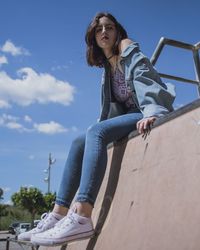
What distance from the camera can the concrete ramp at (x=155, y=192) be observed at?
144 centimetres

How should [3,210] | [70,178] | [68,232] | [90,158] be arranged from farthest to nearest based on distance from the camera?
1. [3,210]
2. [70,178]
3. [90,158]
4. [68,232]

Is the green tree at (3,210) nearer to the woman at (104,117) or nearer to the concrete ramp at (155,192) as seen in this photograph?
the woman at (104,117)

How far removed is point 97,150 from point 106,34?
752 millimetres

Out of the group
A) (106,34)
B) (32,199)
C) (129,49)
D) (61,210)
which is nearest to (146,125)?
(129,49)

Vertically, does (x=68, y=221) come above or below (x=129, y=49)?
below

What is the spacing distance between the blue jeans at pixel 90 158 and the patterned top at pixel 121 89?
202mm

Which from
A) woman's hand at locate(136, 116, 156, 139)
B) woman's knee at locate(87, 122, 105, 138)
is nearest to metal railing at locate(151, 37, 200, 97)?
woman's knee at locate(87, 122, 105, 138)

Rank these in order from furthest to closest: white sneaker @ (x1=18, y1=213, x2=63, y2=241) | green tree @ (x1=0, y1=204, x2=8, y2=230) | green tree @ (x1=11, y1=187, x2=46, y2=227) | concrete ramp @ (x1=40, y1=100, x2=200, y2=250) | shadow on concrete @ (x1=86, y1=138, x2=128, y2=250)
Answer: green tree @ (x1=0, y1=204, x2=8, y2=230), green tree @ (x1=11, y1=187, x2=46, y2=227), white sneaker @ (x1=18, y1=213, x2=63, y2=241), shadow on concrete @ (x1=86, y1=138, x2=128, y2=250), concrete ramp @ (x1=40, y1=100, x2=200, y2=250)

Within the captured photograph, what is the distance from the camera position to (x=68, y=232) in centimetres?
193

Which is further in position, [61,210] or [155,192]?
[61,210]

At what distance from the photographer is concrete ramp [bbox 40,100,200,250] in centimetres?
144

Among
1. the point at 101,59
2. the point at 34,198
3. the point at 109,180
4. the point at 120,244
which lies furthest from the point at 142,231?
the point at 34,198

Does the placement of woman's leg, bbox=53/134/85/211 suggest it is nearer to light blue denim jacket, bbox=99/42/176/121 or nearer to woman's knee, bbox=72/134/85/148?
woman's knee, bbox=72/134/85/148

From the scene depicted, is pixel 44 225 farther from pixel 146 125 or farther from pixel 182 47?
pixel 182 47
